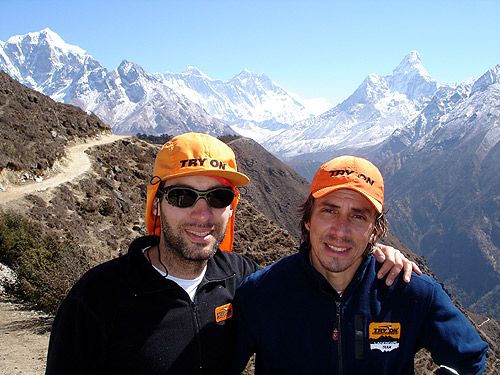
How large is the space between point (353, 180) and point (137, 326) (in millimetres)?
2651

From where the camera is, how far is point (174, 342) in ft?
14.4

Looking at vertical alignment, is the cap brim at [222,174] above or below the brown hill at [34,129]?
below

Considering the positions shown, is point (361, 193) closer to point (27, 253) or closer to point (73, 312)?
point (73, 312)

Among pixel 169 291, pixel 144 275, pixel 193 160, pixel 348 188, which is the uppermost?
pixel 193 160

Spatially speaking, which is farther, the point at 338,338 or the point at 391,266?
the point at 391,266

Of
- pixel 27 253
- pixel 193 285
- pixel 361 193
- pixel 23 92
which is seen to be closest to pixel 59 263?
pixel 27 253

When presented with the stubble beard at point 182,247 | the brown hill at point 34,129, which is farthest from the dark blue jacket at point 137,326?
the brown hill at point 34,129

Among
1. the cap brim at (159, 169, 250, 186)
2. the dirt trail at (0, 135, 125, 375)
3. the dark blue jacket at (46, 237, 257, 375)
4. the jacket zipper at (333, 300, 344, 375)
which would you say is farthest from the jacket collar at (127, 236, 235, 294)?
the dirt trail at (0, 135, 125, 375)

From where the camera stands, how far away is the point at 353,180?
4664mm

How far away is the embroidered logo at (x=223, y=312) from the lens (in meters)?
4.68

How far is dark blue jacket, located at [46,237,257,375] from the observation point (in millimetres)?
4105

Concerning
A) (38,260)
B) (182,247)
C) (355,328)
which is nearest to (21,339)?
(38,260)

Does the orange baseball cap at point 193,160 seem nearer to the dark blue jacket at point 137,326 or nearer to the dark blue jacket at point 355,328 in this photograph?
the dark blue jacket at point 137,326

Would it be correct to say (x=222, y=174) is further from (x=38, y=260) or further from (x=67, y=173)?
(x=67, y=173)
